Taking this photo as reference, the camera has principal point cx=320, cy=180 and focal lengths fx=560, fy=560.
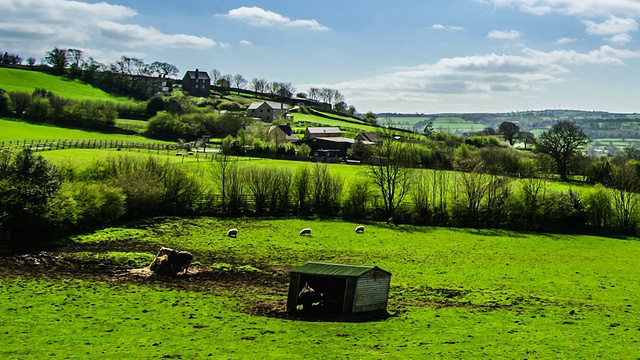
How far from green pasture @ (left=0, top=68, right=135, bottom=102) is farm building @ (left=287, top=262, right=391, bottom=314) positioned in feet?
475

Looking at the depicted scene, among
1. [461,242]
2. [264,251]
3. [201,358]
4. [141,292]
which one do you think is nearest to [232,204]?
[264,251]

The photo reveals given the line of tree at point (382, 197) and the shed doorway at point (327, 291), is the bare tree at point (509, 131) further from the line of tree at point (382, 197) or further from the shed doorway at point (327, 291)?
the shed doorway at point (327, 291)

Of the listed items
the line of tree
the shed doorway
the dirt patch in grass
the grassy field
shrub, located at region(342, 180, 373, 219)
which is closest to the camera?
the grassy field

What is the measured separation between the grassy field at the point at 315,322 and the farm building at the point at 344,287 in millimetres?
1159

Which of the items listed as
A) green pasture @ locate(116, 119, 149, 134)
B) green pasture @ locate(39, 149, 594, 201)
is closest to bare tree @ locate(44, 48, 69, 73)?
green pasture @ locate(116, 119, 149, 134)

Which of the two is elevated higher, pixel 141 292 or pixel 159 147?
pixel 159 147

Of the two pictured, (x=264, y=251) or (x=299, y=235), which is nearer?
(x=264, y=251)

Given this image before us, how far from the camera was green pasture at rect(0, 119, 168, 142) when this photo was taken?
335ft

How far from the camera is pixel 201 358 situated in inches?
813

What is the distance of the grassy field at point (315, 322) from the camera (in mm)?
22328

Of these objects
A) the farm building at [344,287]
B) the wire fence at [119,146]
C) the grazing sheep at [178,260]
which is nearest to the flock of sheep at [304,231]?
the grazing sheep at [178,260]

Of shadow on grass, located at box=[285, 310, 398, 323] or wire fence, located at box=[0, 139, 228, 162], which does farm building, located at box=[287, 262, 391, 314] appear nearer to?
shadow on grass, located at box=[285, 310, 398, 323]

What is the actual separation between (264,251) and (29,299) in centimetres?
2071

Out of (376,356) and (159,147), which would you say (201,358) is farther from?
(159,147)
